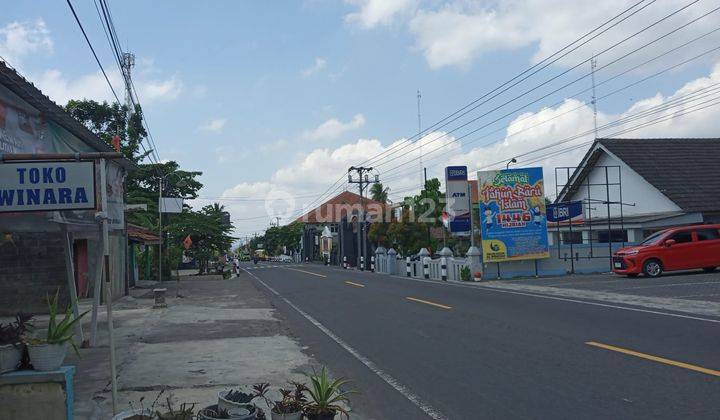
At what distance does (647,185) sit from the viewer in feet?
115

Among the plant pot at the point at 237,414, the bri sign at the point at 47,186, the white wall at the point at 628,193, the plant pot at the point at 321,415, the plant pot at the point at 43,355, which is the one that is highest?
the white wall at the point at 628,193

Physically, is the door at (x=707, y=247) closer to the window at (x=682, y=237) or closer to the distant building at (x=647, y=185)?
the window at (x=682, y=237)

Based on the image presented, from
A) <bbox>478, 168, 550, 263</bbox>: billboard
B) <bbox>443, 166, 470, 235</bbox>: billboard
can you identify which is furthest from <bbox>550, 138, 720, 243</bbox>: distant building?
<bbox>443, 166, 470, 235</bbox>: billboard

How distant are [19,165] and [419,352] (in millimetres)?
6295

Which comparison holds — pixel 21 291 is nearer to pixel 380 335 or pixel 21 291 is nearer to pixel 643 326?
pixel 380 335

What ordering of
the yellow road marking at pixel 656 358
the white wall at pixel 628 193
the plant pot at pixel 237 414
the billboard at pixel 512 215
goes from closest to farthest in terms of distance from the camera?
1. the plant pot at pixel 237 414
2. the yellow road marking at pixel 656 358
3. the billboard at pixel 512 215
4. the white wall at pixel 628 193

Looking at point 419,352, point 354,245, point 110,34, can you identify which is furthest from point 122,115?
point 419,352

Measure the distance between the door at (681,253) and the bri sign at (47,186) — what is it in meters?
21.4

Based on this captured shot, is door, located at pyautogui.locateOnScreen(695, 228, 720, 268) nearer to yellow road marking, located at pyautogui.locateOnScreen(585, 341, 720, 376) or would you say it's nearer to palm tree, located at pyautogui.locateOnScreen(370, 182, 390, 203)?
yellow road marking, located at pyautogui.locateOnScreen(585, 341, 720, 376)

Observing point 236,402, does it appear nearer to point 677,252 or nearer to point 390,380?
point 390,380

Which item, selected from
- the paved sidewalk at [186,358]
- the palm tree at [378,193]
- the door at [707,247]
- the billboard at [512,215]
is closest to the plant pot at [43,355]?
the paved sidewalk at [186,358]

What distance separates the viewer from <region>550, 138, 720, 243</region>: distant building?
3269 cm

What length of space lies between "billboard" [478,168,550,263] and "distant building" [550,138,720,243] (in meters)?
4.73

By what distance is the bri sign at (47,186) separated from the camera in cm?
580
